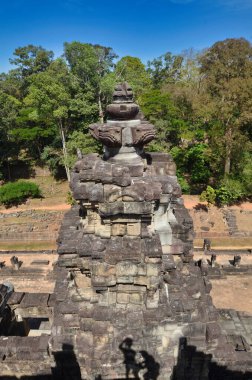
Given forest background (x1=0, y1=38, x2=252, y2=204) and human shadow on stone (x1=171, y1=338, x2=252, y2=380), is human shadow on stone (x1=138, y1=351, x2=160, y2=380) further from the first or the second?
forest background (x1=0, y1=38, x2=252, y2=204)

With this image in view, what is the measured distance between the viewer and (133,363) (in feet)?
22.4

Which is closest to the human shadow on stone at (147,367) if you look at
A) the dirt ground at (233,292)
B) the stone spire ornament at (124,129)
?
the stone spire ornament at (124,129)

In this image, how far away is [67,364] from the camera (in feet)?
22.7

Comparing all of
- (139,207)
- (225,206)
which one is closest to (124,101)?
(139,207)

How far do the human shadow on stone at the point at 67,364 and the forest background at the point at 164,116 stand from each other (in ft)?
81.2

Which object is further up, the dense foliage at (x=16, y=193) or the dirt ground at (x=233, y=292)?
the dense foliage at (x=16, y=193)

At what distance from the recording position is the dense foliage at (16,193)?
31.9m

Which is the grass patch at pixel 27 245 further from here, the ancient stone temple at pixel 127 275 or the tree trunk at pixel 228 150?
the tree trunk at pixel 228 150

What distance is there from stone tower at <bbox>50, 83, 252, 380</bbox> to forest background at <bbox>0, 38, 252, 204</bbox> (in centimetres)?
2361

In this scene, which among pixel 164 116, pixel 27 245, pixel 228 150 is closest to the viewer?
pixel 27 245

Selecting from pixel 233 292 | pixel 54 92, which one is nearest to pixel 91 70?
pixel 54 92

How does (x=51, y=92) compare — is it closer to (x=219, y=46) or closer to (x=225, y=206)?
(x=225, y=206)

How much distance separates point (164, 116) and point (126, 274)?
105 feet

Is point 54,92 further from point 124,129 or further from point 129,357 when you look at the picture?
point 129,357
